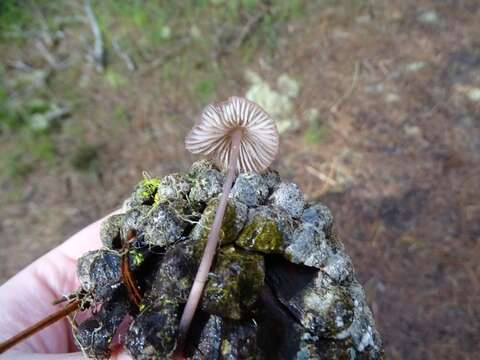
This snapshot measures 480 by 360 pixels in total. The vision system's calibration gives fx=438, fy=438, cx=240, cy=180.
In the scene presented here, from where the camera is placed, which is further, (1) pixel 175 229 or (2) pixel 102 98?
(2) pixel 102 98

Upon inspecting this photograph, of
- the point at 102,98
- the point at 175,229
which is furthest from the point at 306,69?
the point at 175,229

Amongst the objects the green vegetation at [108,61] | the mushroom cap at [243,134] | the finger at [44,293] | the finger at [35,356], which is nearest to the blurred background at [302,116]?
the green vegetation at [108,61]

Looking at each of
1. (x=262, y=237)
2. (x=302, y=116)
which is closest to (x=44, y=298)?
(x=262, y=237)

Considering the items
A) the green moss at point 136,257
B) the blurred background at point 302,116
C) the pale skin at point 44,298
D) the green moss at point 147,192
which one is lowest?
the pale skin at point 44,298

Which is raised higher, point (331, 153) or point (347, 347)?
point (331, 153)

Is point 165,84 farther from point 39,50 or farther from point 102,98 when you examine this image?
point 39,50

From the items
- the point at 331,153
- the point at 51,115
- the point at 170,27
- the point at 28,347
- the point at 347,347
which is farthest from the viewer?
the point at 170,27

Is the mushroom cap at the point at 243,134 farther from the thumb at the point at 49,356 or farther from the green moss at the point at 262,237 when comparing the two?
the thumb at the point at 49,356
